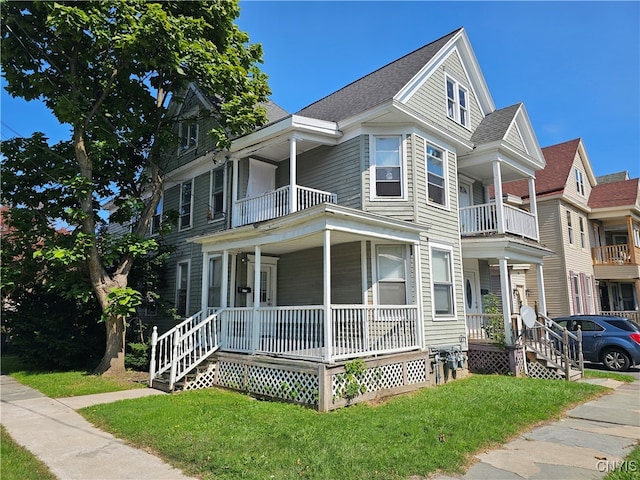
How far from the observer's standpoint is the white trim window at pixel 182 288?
14898mm

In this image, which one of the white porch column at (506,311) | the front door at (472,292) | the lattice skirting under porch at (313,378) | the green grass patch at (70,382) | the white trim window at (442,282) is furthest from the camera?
the front door at (472,292)

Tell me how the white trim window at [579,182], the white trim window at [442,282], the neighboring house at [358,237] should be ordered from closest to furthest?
1. the neighboring house at [358,237]
2. the white trim window at [442,282]
3. the white trim window at [579,182]

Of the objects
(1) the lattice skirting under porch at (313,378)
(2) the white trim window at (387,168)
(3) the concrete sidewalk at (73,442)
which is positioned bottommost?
(3) the concrete sidewalk at (73,442)

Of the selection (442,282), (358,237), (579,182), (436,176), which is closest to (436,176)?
(436,176)

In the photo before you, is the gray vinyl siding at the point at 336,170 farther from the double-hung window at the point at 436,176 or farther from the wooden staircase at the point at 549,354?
the wooden staircase at the point at 549,354

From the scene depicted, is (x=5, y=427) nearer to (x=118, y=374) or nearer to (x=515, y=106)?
(x=118, y=374)

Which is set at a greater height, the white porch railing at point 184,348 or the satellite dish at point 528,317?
the satellite dish at point 528,317

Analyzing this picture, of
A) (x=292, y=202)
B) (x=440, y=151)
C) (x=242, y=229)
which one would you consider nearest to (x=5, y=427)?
(x=242, y=229)

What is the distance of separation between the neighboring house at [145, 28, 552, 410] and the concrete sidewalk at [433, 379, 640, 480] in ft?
10.4

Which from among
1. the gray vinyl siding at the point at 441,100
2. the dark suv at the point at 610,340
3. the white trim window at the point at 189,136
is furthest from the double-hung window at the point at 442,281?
the white trim window at the point at 189,136

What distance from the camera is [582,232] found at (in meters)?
22.2

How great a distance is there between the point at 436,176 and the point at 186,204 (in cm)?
936

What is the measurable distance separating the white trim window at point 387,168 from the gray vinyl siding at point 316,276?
1.65 meters

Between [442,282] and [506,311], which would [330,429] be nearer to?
[442,282]
